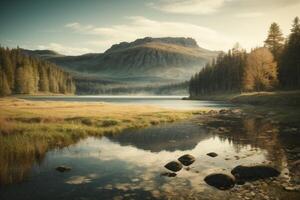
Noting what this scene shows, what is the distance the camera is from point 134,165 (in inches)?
924

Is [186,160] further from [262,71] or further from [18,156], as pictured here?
[262,71]

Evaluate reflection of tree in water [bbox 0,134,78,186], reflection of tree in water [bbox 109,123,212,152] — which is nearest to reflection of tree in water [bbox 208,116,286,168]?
reflection of tree in water [bbox 109,123,212,152]

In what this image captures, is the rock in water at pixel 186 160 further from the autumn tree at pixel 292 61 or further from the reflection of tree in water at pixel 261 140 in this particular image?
the autumn tree at pixel 292 61

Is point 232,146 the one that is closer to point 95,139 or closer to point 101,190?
point 95,139

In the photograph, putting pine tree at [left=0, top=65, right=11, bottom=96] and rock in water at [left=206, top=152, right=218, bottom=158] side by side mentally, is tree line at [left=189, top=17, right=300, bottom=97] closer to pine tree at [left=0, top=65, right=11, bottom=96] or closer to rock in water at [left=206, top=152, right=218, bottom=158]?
rock in water at [left=206, top=152, right=218, bottom=158]

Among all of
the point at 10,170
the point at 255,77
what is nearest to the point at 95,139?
the point at 10,170

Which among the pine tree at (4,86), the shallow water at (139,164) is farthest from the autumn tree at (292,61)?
the pine tree at (4,86)

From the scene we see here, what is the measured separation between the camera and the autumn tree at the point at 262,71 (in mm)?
96062

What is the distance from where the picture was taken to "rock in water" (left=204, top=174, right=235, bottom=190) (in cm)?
1798

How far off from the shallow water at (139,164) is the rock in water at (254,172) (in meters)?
1.75

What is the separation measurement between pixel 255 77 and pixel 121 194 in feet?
312

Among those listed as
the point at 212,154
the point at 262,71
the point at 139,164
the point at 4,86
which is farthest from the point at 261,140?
the point at 4,86

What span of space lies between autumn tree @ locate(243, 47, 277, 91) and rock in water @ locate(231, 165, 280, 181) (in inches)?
3229

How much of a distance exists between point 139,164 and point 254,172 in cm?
915
